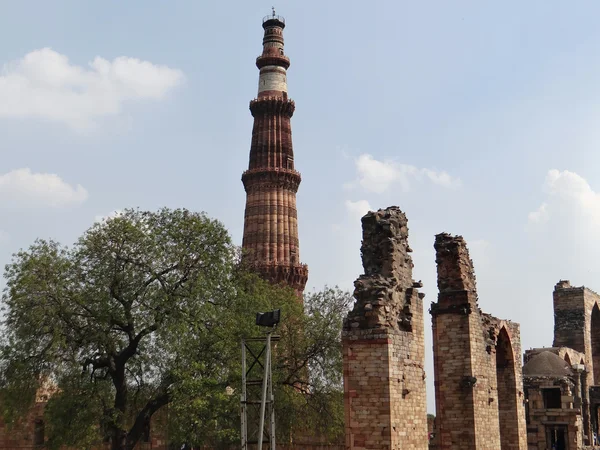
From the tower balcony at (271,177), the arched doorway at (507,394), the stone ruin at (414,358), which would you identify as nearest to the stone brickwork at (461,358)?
the stone ruin at (414,358)

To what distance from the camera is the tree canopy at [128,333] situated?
15.8m

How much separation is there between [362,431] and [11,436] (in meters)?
18.0

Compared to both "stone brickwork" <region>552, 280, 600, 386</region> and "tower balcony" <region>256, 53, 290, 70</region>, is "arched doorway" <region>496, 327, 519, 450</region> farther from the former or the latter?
"tower balcony" <region>256, 53, 290, 70</region>

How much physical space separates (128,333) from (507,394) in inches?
346

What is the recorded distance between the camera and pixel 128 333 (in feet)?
53.8

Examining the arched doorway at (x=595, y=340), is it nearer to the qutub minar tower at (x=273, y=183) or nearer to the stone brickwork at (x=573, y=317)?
the stone brickwork at (x=573, y=317)

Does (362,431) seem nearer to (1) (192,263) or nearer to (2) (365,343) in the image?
(2) (365,343)

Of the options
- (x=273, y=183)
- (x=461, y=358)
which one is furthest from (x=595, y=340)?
(x=461, y=358)

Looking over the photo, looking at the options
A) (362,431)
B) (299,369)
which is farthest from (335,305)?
(362,431)

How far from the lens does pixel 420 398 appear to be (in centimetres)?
1197

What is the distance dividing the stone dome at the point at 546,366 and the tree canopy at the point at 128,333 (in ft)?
35.7

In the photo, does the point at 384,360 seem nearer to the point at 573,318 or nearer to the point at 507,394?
the point at 507,394

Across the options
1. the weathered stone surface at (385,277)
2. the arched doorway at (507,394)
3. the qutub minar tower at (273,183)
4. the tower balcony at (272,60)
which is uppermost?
the tower balcony at (272,60)

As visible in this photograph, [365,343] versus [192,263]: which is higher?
[192,263]
